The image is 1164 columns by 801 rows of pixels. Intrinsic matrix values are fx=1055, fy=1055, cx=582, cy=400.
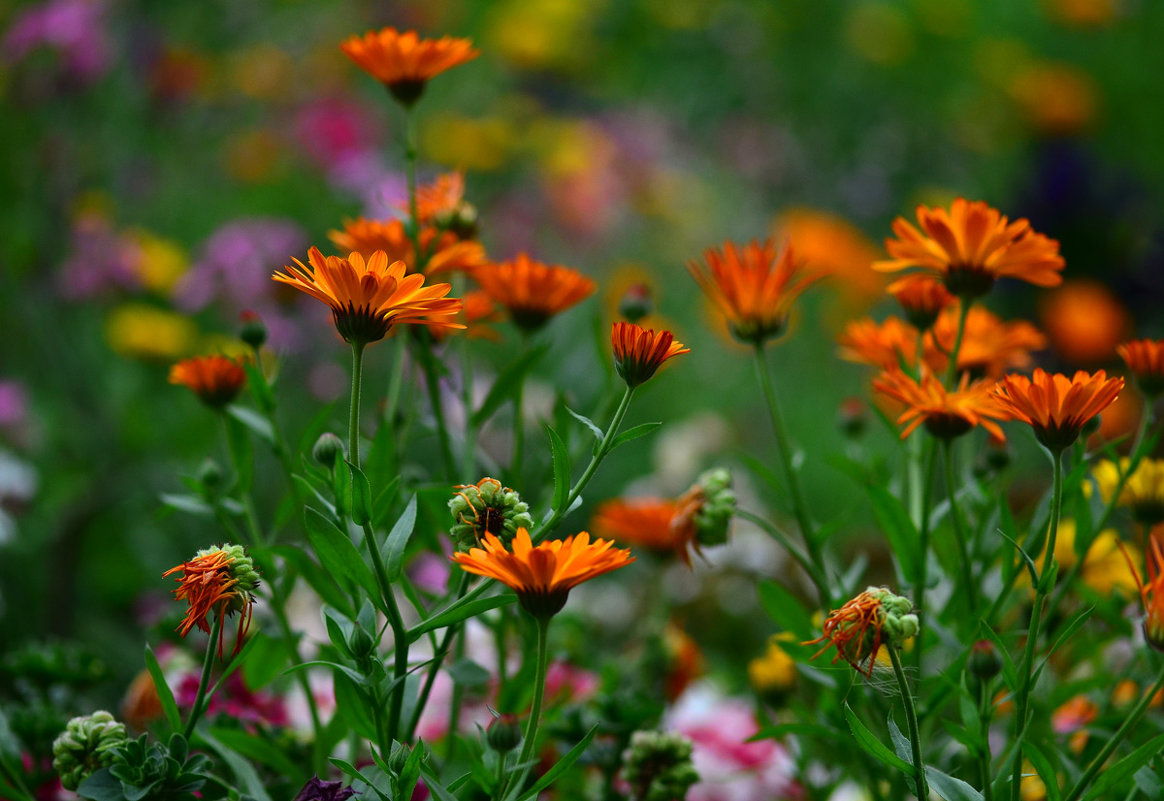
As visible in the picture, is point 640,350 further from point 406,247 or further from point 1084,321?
point 1084,321

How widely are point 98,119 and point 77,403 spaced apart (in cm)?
58

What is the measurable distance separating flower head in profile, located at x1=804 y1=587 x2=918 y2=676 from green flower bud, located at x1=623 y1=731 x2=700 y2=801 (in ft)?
0.61

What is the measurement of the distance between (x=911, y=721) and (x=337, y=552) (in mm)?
273

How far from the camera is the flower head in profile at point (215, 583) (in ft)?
1.50

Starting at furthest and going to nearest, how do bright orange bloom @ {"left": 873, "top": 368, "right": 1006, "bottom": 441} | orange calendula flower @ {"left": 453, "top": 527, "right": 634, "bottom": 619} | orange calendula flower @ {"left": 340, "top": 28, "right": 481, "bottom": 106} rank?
orange calendula flower @ {"left": 340, "top": 28, "right": 481, "bottom": 106}, bright orange bloom @ {"left": 873, "top": 368, "right": 1006, "bottom": 441}, orange calendula flower @ {"left": 453, "top": 527, "right": 634, "bottom": 619}

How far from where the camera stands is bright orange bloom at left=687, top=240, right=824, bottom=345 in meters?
0.66

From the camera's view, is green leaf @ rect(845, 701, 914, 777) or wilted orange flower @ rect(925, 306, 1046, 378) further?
wilted orange flower @ rect(925, 306, 1046, 378)

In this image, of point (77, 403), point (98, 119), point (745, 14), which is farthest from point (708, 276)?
point (745, 14)

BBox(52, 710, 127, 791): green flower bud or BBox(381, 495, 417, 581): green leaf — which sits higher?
BBox(381, 495, 417, 581): green leaf

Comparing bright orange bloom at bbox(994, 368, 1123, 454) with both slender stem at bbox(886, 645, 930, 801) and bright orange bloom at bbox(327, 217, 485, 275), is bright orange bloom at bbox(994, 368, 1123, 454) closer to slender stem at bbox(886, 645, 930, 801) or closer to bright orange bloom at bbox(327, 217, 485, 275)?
slender stem at bbox(886, 645, 930, 801)

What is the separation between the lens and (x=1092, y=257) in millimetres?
2492

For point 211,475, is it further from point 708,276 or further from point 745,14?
point 745,14

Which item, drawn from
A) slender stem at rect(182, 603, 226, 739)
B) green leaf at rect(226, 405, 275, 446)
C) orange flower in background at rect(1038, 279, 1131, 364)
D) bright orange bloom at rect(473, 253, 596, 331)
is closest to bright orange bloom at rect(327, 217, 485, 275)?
bright orange bloom at rect(473, 253, 596, 331)

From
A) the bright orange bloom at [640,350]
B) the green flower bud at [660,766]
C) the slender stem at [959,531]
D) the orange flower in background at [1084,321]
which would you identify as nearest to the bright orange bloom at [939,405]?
the slender stem at [959,531]
